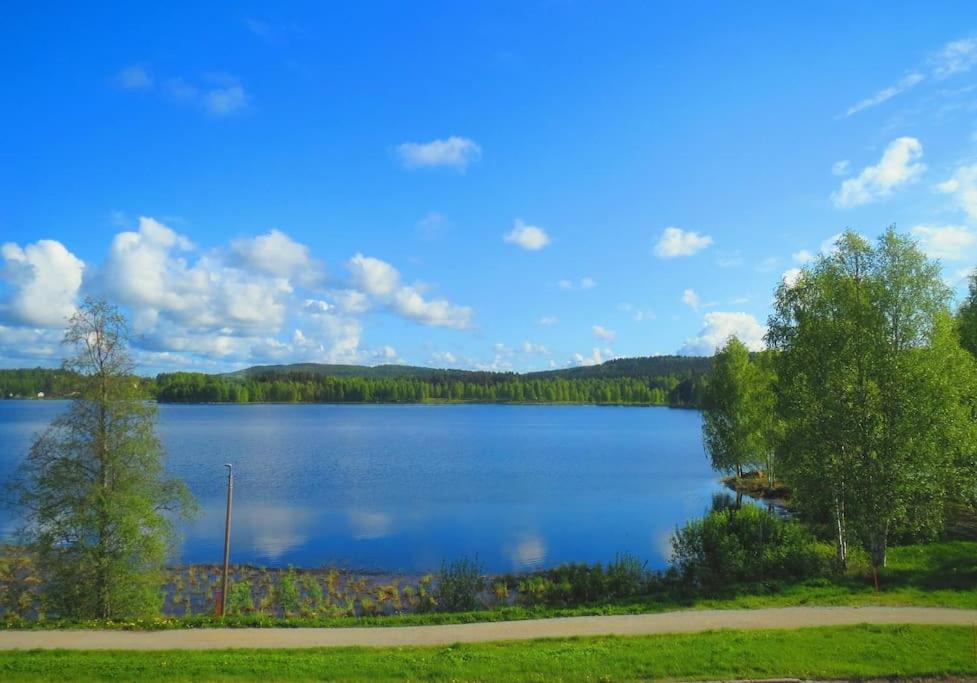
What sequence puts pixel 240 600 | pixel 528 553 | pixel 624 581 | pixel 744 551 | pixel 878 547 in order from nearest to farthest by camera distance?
pixel 878 547 → pixel 624 581 → pixel 744 551 → pixel 240 600 → pixel 528 553

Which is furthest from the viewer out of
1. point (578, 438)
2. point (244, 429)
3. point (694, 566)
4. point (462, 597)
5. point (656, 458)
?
point (244, 429)

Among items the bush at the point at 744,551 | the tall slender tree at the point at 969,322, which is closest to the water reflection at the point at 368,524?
the bush at the point at 744,551

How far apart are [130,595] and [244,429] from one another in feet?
297

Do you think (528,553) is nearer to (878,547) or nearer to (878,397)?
(878,547)

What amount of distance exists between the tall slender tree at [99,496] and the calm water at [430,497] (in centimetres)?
618

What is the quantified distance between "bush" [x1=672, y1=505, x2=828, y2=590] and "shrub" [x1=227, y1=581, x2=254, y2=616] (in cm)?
1519

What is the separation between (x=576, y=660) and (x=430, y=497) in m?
34.3

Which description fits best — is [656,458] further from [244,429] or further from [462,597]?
[244,429]

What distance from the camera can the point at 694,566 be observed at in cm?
2289

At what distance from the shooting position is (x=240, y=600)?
2227 cm

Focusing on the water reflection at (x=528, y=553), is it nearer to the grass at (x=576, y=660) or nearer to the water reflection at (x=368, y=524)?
the water reflection at (x=368, y=524)

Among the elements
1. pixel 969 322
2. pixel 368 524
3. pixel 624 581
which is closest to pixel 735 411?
pixel 969 322

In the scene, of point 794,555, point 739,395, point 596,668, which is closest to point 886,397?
point 794,555

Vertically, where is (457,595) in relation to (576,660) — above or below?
below
